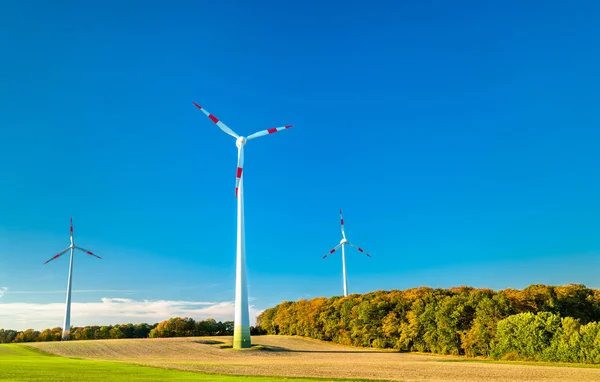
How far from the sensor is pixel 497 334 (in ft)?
223

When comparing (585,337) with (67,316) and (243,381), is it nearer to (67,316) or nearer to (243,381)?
(243,381)

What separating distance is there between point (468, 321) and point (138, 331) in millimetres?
96792

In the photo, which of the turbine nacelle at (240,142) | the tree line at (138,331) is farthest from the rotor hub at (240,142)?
the tree line at (138,331)

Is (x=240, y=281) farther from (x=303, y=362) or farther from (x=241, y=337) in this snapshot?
(x=303, y=362)

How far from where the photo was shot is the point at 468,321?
3137 inches

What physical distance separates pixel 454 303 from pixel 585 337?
981 inches

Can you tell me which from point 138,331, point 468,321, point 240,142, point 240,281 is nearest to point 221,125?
point 240,142

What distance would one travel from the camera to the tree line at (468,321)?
60.6 m

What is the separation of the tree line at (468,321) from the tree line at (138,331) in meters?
24.1

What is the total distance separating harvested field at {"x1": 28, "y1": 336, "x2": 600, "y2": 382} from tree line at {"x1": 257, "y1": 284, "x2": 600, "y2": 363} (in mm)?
5708

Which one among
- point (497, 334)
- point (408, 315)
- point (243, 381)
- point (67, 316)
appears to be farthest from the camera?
point (67, 316)

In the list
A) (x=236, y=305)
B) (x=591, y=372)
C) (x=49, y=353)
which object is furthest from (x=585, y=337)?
(x=49, y=353)

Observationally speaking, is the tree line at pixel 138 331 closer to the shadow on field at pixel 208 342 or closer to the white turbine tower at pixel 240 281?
the shadow on field at pixel 208 342

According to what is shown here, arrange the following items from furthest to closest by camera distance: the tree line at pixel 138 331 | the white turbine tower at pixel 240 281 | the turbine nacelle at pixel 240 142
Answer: the tree line at pixel 138 331 < the turbine nacelle at pixel 240 142 < the white turbine tower at pixel 240 281
